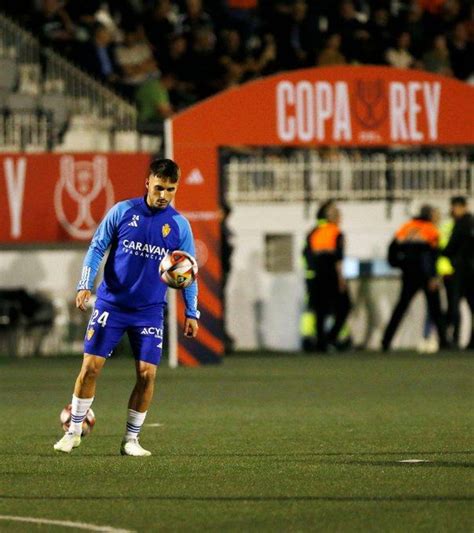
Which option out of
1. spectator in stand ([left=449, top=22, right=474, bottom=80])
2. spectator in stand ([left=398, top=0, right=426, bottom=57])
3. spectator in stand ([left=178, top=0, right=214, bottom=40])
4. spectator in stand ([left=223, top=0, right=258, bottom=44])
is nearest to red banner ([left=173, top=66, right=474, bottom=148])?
spectator in stand ([left=178, top=0, right=214, bottom=40])

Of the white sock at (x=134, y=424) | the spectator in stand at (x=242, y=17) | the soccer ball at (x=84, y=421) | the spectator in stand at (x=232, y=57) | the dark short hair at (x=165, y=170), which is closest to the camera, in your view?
the dark short hair at (x=165, y=170)

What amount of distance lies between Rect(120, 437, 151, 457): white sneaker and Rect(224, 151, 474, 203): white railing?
46.2ft

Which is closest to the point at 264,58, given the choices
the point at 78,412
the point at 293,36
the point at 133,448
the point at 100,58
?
the point at 293,36

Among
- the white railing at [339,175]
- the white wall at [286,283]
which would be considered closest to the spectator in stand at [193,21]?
the white railing at [339,175]

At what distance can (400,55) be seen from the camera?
2711cm

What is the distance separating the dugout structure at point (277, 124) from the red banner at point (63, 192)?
1500 millimetres

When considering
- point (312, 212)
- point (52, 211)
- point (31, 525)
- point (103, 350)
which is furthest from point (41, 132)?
point (31, 525)

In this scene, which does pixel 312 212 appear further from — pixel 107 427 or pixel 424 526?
pixel 424 526

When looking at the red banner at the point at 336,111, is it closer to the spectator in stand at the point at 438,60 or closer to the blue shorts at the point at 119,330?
the spectator in stand at the point at 438,60

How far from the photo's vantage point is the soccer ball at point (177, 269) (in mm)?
10680

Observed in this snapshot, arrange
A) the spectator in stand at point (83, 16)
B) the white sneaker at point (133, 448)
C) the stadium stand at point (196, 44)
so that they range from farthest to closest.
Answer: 1. the spectator in stand at point (83, 16)
2. the stadium stand at point (196, 44)
3. the white sneaker at point (133, 448)

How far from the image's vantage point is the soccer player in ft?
35.3

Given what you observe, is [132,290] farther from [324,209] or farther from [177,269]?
[324,209]

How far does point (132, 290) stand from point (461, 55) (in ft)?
57.9
